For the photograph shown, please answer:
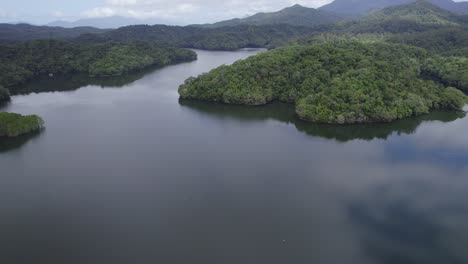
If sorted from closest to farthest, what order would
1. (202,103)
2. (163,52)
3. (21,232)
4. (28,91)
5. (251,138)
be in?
(21,232), (251,138), (202,103), (28,91), (163,52)

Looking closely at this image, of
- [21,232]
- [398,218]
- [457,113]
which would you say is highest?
[457,113]

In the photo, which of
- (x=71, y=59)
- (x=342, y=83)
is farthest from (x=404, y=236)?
(x=71, y=59)

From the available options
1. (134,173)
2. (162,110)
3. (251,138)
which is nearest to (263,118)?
(251,138)

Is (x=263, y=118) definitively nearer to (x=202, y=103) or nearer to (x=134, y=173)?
(x=202, y=103)

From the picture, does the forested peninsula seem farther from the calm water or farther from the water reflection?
the water reflection

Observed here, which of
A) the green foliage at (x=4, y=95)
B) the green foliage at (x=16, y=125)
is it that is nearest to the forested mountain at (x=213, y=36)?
the green foliage at (x=4, y=95)

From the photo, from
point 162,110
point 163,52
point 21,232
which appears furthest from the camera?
point 163,52

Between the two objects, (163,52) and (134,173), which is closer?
(134,173)
